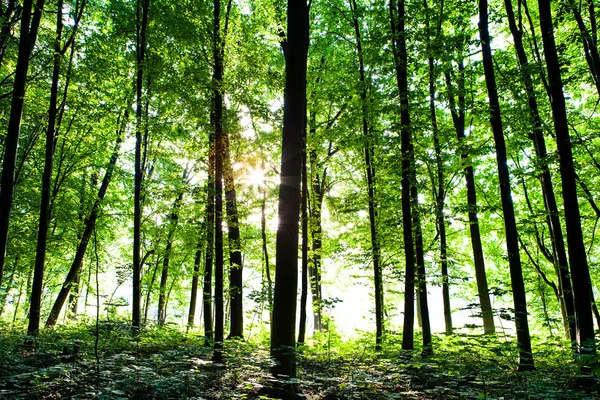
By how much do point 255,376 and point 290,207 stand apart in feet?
10.2

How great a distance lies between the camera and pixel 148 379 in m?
5.16

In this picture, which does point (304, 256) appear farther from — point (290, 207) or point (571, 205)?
point (571, 205)

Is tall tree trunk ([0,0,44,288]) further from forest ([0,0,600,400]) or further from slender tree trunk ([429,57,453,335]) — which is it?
slender tree trunk ([429,57,453,335])

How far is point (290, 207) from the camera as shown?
19.7 ft

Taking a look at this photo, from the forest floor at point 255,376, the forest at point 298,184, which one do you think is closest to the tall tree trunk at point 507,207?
the forest at point 298,184

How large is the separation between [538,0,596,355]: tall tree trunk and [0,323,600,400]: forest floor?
87 cm

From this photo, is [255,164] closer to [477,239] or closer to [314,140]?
[314,140]

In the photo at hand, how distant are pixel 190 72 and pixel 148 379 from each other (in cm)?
751

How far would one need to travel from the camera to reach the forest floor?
15.4 feet

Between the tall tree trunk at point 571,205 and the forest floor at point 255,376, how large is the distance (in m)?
0.87

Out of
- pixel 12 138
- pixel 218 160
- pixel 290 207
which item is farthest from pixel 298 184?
pixel 12 138

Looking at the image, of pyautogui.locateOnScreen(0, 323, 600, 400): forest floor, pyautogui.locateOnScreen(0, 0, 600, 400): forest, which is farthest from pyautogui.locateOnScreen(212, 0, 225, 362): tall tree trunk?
pyautogui.locateOnScreen(0, 323, 600, 400): forest floor

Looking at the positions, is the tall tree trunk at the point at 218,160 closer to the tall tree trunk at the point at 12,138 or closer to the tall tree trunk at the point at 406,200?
the tall tree trunk at the point at 12,138

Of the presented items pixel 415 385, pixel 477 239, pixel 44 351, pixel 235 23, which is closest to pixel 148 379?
pixel 44 351
